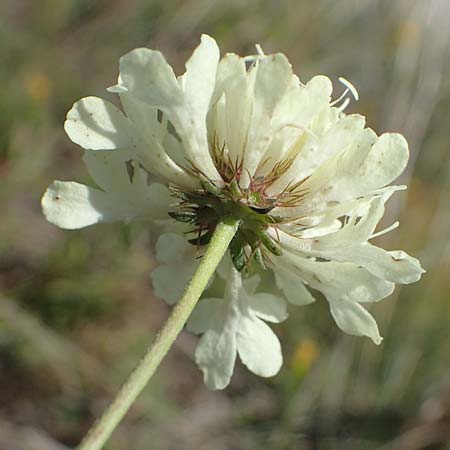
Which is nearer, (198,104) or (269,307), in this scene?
(198,104)

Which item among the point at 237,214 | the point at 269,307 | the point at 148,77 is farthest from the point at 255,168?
the point at 269,307

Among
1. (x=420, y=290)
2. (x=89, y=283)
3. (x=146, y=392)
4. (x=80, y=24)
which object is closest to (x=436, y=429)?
(x=420, y=290)

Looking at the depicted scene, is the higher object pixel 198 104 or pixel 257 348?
pixel 198 104

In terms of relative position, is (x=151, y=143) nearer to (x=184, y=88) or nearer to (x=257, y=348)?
(x=184, y=88)

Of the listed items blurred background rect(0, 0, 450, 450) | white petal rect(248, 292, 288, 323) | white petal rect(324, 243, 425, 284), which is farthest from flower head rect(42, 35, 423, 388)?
blurred background rect(0, 0, 450, 450)

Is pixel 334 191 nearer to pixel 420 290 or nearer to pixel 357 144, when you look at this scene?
pixel 357 144

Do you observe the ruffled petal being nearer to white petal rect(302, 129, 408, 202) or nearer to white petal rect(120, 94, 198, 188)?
white petal rect(120, 94, 198, 188)

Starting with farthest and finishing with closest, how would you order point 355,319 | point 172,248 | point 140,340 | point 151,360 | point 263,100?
point 140,340, point 172,248, point 355,319, point 263,100, point 151,360
